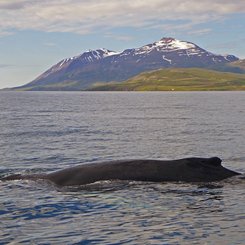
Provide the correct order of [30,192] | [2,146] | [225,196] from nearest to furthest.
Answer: [225,196]
[30,192]
[2,146]

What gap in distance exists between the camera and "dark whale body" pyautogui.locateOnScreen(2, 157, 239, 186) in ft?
67.1

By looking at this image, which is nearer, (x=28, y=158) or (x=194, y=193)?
(x=194, y=193)

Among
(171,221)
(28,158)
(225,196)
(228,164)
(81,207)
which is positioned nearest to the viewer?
(171,221)

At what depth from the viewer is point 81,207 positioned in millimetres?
17234

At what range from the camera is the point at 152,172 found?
20.8 m

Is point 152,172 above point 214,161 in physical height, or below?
below

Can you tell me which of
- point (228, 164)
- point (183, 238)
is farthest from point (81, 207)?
point (228, 164)

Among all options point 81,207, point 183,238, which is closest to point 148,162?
point 81,207

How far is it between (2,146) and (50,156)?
785cm

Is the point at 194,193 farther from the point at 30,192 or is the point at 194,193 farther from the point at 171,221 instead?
the point at 30,192

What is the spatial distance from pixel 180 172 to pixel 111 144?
71.8 feet

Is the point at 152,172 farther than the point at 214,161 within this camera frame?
Yes

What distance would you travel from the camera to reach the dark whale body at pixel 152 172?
20453mm

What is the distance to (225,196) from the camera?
18.5 meters
